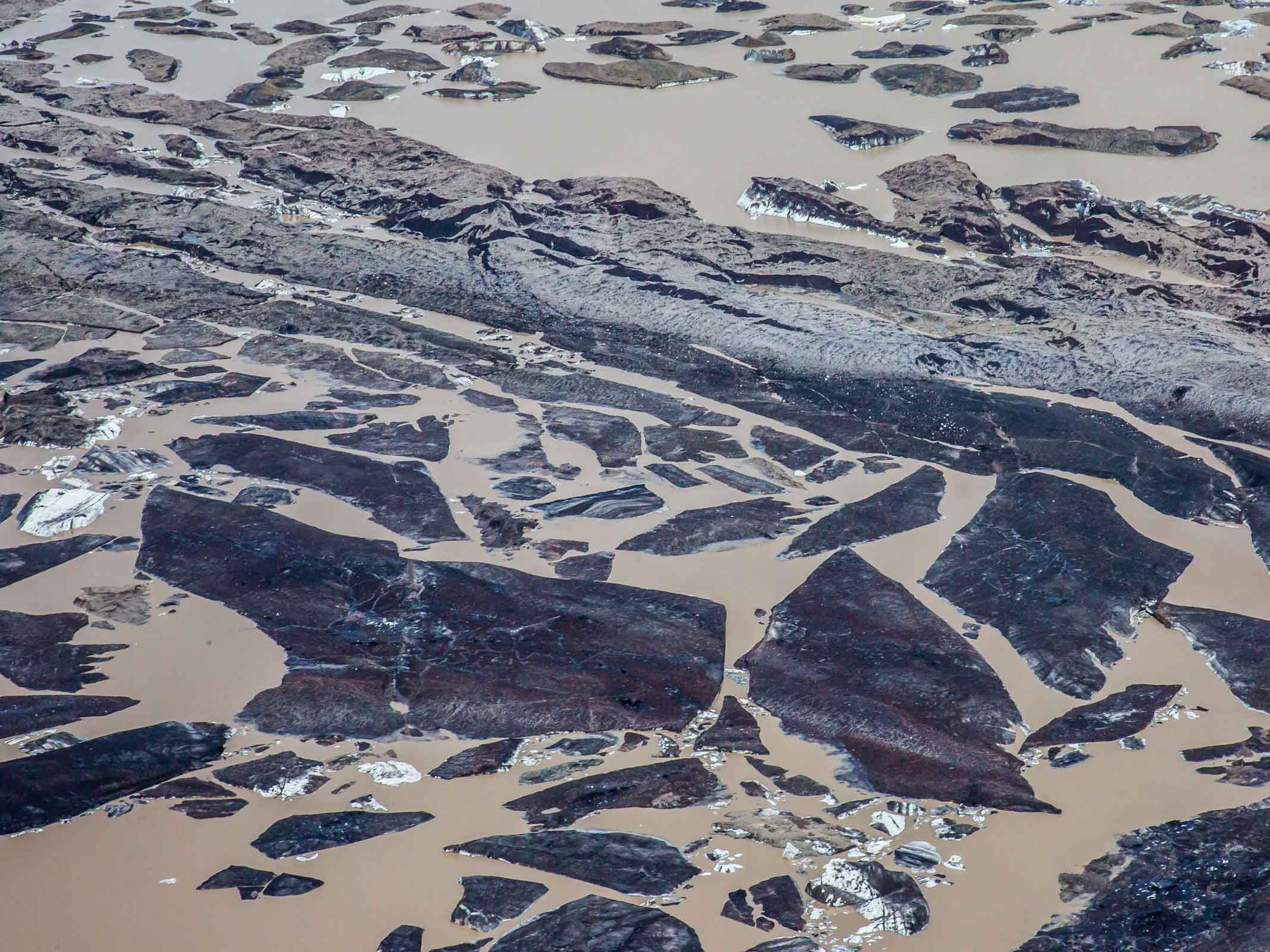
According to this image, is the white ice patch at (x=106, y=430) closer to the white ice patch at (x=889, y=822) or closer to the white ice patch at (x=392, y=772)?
the white ice patch at (x=392, y=772)

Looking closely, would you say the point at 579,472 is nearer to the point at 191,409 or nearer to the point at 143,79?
the point at 191,409

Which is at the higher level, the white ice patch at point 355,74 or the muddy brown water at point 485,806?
the white ice patch at point 355,74

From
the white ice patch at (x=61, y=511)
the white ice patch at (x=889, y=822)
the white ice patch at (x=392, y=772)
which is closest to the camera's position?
the white ice patch at (x=889, y=822)

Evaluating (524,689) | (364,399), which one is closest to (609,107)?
(364,399)

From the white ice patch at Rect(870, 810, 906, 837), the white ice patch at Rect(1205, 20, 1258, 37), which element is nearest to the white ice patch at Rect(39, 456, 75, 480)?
the white ice patch at Rect(870, 810, 906, 837)

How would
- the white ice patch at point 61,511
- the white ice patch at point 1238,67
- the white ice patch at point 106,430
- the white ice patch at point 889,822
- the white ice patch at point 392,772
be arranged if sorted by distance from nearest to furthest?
1. the white ice patch at point 889,822
2. the white ice patch at point 392,772
3. the white ice patch at point 61,511
4. the white ice patch at point 106,430
5. the white ice patch at point 1238,67

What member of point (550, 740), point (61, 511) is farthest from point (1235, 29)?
point (61, 511)

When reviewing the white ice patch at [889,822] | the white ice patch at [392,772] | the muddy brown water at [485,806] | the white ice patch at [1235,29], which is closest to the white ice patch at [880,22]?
the white ice patch at [1235,29]

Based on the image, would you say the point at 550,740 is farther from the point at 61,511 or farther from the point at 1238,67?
the point at 1238,67

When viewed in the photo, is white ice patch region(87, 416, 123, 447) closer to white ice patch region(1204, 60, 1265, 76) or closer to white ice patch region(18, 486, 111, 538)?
white ice patch region(18, 486, 111, 538)
